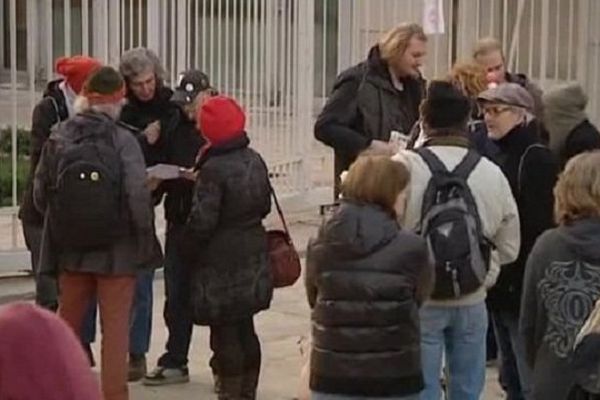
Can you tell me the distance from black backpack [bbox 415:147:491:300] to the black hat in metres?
0.20

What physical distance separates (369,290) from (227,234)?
5.35 feet

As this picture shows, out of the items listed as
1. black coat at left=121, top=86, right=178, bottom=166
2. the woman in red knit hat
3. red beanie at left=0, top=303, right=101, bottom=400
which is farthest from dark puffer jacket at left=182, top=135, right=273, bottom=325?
red beanie at left=0, top=303, right=101, bottom=400

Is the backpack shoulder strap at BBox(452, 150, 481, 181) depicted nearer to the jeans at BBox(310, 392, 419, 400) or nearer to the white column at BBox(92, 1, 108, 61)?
the jeans at BBox(310, 392, 419, 400)

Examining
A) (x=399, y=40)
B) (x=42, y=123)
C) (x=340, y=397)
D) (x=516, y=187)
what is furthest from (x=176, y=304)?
(x=340, y=397)

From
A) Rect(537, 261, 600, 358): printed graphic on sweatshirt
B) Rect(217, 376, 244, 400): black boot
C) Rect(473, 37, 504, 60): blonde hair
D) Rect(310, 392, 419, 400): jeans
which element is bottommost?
Rect(217, 376, 244, 400): black boot

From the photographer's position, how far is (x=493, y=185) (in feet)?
21.1

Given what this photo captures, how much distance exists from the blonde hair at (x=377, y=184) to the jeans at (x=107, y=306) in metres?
1.69

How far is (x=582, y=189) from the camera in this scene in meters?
5.53

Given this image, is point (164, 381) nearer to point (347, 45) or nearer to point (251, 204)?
point (251, 204)

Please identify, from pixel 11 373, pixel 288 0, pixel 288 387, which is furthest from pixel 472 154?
pixel 288 0

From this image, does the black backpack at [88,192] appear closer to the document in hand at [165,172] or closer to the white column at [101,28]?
the document in hand at [165,172]

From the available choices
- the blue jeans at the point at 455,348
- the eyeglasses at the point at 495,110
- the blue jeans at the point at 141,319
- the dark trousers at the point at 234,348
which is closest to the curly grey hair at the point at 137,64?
the blue jeans at the point at 141,319

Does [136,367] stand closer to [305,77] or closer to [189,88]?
[189,88]

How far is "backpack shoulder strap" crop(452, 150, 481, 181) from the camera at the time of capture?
6.38m
